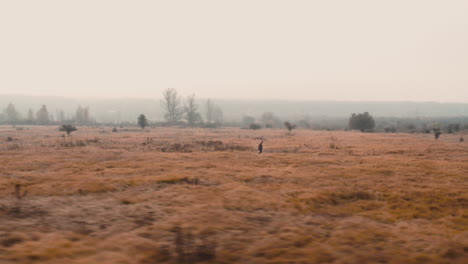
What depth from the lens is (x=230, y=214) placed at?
52.5 feet

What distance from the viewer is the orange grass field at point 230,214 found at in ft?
37.0

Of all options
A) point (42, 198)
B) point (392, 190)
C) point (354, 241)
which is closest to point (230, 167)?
point (392, 190)

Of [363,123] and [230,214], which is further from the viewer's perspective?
[363,123]

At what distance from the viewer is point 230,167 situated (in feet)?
101

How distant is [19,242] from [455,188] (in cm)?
2420

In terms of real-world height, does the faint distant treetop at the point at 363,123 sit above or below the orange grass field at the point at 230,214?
above

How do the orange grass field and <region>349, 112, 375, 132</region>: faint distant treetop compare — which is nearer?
the orange grass field

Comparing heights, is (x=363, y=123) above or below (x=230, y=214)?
above

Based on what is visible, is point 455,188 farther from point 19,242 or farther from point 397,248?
point 19,242

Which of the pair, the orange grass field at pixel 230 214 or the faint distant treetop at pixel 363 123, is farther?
the faint distant treetop at pixel 363 123

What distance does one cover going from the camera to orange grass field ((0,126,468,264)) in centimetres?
1127

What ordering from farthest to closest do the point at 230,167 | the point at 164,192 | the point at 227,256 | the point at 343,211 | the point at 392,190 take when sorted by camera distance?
the point at 230,167 → the point at 392,190 → the point at 164,192 → the point at 343,211 → the point at 227,256

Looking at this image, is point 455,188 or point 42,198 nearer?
point 42,198

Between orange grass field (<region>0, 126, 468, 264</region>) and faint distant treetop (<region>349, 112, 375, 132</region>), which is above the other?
faint distant treetop (<region>349, 112, 375, 132</region>)
